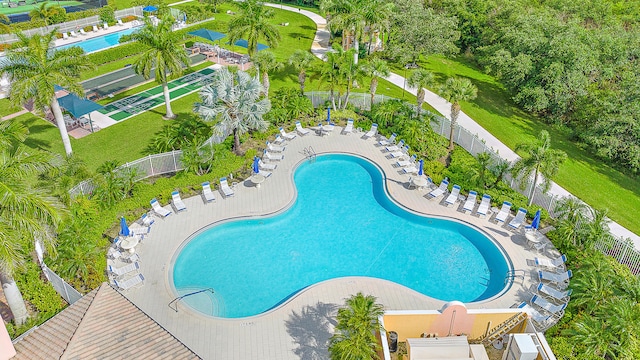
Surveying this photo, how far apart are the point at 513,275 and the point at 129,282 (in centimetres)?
1695

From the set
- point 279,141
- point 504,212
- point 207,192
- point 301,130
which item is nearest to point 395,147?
point 301,130

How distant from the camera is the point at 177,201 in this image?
24.9 metres

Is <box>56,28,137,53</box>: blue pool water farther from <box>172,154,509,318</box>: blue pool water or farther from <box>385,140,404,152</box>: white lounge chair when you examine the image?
<box>172,154,509,318</box>: blue pool water

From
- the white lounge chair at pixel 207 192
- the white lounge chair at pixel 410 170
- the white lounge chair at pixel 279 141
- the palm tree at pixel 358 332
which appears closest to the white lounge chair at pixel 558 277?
the palm tree at pixel 358 332

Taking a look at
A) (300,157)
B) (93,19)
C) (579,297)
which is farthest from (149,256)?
(93,19)

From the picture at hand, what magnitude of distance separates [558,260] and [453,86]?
12.8 metres

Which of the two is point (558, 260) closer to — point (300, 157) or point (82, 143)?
point (300, 157)

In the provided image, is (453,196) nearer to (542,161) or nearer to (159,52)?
(542,161)

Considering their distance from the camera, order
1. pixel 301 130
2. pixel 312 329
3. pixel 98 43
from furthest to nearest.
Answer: pixel 98 43, pixel 301 130, pixel 312 329

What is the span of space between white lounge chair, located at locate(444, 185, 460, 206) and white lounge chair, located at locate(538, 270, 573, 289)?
6288mm

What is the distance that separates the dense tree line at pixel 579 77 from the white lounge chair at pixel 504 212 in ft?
40.3

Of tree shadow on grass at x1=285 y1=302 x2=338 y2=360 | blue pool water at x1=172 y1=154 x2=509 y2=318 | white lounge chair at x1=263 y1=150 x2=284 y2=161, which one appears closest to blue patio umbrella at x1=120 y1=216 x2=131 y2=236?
blue pool water at x1=172 y1=154 x2=509 y2=318

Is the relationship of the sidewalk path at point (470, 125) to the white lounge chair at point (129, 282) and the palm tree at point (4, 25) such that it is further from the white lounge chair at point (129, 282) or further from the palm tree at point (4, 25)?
the palm tree at point (4, 25)

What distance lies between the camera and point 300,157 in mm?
29984
